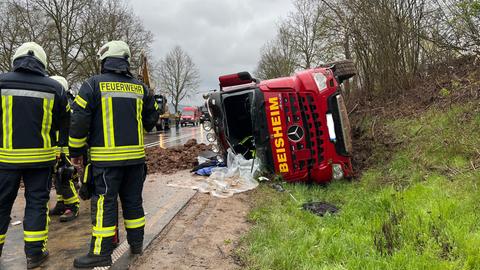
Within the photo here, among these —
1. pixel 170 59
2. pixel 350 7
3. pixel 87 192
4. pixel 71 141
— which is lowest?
pixel 87 192

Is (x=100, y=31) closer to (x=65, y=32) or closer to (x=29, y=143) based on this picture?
(x=65, y=32)

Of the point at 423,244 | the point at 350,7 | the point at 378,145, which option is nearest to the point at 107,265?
the point at 423,244

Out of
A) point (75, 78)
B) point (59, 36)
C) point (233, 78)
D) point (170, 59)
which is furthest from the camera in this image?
point (170, 59)

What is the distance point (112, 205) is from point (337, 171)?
12.3 feet

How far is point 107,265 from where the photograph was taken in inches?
125

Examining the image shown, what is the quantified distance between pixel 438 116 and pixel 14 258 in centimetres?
690

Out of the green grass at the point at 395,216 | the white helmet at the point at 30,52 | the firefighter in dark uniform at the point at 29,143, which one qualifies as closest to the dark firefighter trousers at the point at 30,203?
the firefighter in dark uniform at the point at 29,143

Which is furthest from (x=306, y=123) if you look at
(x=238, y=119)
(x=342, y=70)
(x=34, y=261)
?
(x=34, y=261)

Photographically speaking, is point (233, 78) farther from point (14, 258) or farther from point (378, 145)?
point (14, 258)

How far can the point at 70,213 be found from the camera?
4.61 metres

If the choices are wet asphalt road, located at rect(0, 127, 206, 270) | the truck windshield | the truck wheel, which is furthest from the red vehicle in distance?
wet asphalt road, located at rect(0, 127, 206, 270)

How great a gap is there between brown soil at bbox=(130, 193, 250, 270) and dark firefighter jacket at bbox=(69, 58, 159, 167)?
0.87 meters

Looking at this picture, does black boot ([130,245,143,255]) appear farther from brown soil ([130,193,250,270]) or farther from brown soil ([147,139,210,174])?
brown soil ([147,139,210,174])

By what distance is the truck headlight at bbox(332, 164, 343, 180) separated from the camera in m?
5.90
